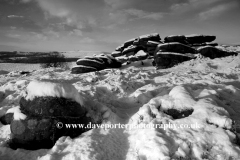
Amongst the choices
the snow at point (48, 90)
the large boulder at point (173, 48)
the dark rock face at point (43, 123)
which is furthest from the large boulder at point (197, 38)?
the dark rock face at point (43, 123)

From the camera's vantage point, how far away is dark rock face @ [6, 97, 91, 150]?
358cm

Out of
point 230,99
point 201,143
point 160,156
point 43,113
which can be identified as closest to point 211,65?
point 230,99

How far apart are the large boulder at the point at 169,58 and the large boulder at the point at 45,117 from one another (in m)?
12.5

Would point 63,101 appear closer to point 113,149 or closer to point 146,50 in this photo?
point 113,149

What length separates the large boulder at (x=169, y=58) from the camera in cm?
1506

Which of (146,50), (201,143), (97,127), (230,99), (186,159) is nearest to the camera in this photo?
(186,159)

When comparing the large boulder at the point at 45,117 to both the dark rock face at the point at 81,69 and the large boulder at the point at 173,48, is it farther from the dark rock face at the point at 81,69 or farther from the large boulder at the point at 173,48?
the large boulder at the point at 173,48

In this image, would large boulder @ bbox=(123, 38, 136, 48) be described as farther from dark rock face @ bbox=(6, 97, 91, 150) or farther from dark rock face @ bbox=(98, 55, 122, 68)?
dark rock face @ bbox=(6, 97, 91, 150)

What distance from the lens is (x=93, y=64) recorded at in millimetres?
15883

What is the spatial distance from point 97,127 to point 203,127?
2.82m

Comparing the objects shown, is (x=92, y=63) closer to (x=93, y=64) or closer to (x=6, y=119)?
(x=93, y=64)

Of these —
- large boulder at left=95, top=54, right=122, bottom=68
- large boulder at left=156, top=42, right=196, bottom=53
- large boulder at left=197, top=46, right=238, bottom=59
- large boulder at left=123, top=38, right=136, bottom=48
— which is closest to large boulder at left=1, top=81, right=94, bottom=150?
large boulder at left=95, top=54, right=122, bottom=68

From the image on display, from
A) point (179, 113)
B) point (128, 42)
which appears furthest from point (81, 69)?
point (128, 42)

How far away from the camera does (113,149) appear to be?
334 cm
